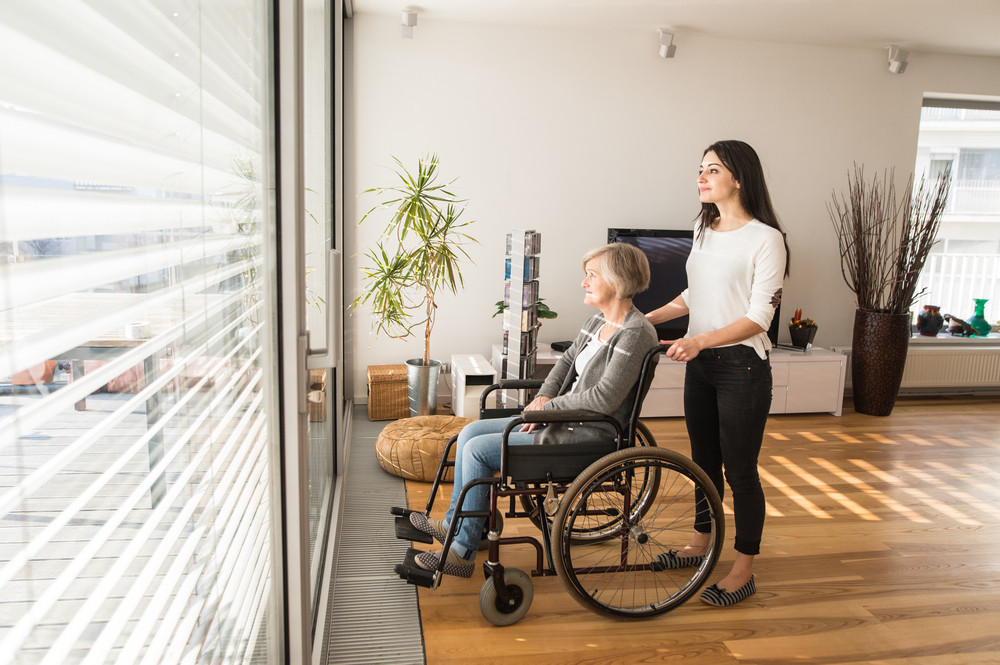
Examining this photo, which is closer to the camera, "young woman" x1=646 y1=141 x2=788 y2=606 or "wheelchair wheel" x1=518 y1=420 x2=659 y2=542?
"young woman" x1=646 y1=141 x2=788 y2=606

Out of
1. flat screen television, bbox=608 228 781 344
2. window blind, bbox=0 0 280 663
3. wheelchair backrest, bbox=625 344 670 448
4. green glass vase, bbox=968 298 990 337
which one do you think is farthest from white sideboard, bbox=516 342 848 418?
window blind, bbox=0 0 280 663

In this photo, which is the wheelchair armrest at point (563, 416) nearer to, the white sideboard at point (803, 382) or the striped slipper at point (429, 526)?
the striped slipper at point (429, 526)

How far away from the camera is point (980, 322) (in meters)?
5.64

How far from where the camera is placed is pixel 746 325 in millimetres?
2221

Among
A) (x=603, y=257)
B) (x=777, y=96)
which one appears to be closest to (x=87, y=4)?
(x=603, y=257)

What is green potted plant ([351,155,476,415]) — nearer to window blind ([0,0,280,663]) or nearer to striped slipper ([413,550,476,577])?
striped slipper ([413,550,476,577])

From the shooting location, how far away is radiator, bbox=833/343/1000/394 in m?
5.39

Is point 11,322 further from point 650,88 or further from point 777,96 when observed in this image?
point 777,96

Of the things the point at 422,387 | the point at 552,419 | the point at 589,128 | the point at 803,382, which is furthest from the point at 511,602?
the point at 589,128

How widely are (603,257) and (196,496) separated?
1777mm

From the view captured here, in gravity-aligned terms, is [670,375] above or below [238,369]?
below

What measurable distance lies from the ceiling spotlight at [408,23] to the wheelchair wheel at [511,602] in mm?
3283

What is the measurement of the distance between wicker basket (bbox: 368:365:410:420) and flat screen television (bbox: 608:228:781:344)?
62.8 inches

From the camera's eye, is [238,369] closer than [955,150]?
Yes
